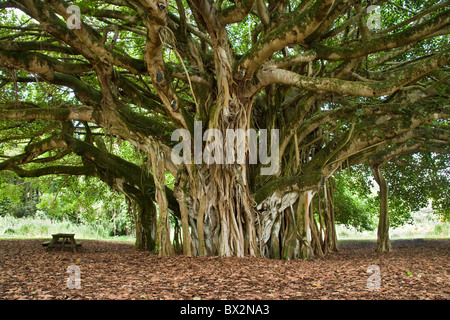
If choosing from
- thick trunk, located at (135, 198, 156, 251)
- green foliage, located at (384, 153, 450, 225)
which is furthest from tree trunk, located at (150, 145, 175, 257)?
green foliage, located at (384, 153, 450, 225)

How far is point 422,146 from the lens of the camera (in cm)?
884

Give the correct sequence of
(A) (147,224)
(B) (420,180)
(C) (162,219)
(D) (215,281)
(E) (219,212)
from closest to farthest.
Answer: (D) (215,281), (C) (162,219), (E) (219,212), (A) (147,224), (B) (420,180)

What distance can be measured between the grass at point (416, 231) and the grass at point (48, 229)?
10.5 metres

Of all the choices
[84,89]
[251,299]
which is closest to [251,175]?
[84,89]

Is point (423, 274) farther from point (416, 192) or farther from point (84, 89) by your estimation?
point (416, 192)

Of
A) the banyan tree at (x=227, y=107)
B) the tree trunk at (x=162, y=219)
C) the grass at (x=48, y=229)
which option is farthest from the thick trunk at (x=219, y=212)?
the grass at (x=48, y=229)

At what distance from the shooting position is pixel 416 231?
2200cm

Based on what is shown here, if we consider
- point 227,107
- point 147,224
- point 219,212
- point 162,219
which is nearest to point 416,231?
point 147,224

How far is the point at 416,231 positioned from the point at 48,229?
19520 millimetres

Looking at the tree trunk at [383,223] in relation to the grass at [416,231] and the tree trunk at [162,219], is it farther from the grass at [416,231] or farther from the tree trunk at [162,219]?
the tree trunk at [162,219]

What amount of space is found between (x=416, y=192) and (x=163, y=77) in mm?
9010

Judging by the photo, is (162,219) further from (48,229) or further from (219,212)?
(48,229)

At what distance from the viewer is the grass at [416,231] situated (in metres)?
17.5

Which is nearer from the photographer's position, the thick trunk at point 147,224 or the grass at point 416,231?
the thick trunk at point 147,224
